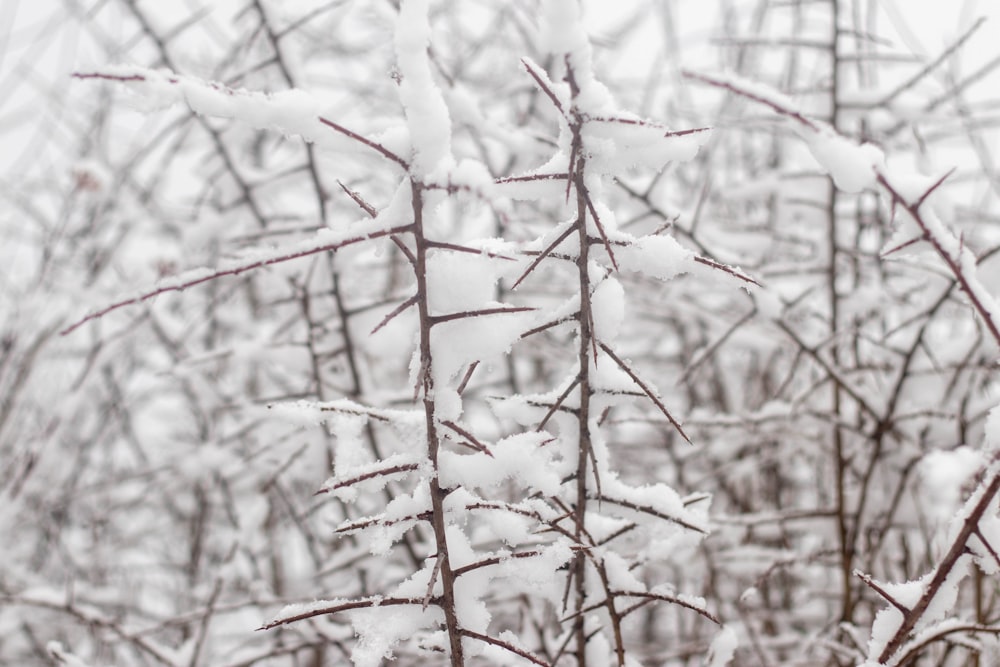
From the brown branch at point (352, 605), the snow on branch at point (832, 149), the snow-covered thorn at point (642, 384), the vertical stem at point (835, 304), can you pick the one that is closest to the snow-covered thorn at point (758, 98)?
the snow on branch at point (832, 149)

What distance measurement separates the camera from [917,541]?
189 centimetres

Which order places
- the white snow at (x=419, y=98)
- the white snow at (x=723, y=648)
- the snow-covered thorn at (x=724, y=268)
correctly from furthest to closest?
the white snow at (x=723, y=648) < the snow-covered thorn at (x=724, y=268) < the white snow at (x=419, y=98)

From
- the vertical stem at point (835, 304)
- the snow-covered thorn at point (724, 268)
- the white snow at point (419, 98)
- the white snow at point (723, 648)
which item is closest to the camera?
the white snow at point (419, 98)

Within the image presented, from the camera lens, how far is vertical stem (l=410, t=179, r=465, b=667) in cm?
44

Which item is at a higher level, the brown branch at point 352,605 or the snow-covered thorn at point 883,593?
the snow-covered thorn at point 883,593

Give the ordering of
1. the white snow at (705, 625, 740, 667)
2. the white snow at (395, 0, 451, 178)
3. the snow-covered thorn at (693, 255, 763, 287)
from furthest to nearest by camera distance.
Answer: the white snow at (705, 625, 740, 667) → the snow-covered thorn at (693, 255, 763, 287) → the white snow at (395, 0, 451, 178)

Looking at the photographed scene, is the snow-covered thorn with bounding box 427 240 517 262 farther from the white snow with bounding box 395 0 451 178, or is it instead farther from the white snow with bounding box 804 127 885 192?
the white snow with bounding box 804 127 885 192

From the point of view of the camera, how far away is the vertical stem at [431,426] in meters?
0.44

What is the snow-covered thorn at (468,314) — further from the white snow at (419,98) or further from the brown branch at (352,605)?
the brown branch at (352,605)

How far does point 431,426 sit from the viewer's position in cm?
49

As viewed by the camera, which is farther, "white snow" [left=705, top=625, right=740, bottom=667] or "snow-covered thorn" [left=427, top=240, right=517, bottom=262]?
"white snow" [left=705, top=625, right=740, bottom=667]

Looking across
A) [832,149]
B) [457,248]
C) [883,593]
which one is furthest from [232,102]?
[883,593]

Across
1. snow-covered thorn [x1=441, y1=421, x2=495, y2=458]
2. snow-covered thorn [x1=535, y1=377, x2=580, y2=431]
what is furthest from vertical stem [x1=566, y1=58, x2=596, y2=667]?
snow-covered thorn [x1=441, y1=421, x2=495, y2=458]

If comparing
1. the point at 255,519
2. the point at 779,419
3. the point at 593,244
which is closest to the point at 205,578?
the point at 255,519
